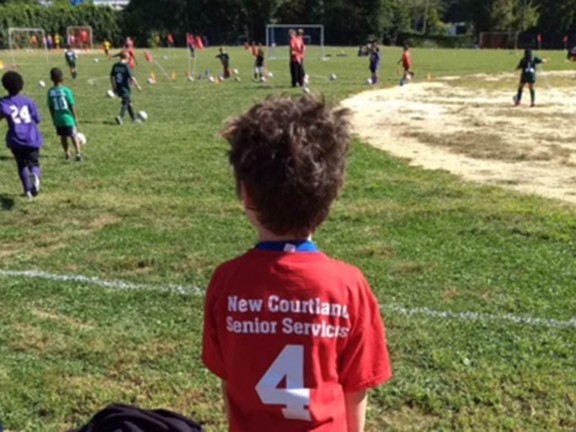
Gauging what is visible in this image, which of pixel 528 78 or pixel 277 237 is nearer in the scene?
pixel 277 237

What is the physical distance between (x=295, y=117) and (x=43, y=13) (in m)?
73.2

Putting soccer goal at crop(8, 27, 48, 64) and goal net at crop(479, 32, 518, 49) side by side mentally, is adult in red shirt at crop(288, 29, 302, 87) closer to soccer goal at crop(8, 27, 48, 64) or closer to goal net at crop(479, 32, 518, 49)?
soccer goal at crop(8, 27, 48, 64)

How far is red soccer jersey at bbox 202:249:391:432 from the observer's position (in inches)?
70.2

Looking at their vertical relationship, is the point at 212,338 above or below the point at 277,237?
below

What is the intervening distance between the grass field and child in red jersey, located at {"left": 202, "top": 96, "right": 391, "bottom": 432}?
298 mm

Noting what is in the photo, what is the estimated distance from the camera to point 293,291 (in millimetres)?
1776

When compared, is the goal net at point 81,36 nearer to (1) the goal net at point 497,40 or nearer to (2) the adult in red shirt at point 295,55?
(1) the goal net at point 497,40

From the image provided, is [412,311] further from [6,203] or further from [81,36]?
[81,36]

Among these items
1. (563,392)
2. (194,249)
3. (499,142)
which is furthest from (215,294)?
(499,142)

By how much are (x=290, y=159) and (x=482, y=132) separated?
1264 centimetres

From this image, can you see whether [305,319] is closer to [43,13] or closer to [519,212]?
[519,212]

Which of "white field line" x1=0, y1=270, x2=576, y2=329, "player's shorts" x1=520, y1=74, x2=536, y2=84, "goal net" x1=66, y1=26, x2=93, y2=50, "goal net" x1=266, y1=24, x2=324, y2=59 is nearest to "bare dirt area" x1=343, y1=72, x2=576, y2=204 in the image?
"player's shorts" x1=520, y1=74, x2=536, y2=84

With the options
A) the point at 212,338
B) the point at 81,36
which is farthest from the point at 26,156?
the point at 81,36

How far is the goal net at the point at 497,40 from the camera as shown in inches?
2945
